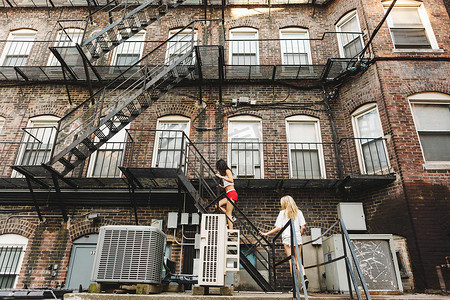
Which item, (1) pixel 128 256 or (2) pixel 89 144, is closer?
(1) pixel 128 256

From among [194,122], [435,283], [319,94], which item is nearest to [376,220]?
[435,283]

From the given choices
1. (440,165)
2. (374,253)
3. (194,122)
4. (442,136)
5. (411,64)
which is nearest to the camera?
(374,253)

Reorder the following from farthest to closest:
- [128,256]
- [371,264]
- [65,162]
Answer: [65,162], [371,264], [128,256]

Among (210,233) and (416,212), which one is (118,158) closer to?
(210,233)

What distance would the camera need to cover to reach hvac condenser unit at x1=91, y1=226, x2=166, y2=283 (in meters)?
5.10

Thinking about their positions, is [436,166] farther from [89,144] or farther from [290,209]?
[89,144]

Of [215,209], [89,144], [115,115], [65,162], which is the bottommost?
[215,209]

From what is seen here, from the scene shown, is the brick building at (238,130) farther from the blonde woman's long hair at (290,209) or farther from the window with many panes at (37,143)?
the blonde woman's long hair at (290,209)

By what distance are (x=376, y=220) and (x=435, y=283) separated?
1.79 m

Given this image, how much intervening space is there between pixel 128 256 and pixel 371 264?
4818 mm

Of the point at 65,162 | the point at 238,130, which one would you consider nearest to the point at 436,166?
the point at 238,130

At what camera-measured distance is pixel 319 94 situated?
9.98 meters

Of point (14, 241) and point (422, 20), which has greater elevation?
point (422, 20)

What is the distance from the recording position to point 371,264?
19.9 feet
